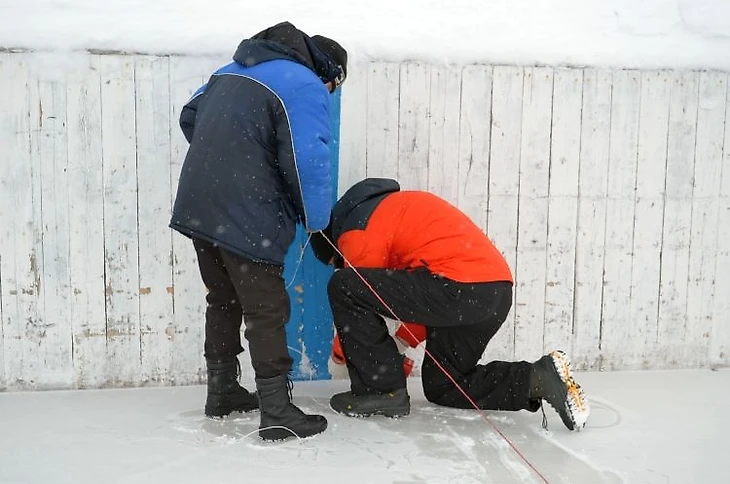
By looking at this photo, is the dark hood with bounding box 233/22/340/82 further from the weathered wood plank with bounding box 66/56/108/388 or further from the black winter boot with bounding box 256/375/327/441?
the black winter boot with bounding box 256/375/327/441

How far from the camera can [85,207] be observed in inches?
145

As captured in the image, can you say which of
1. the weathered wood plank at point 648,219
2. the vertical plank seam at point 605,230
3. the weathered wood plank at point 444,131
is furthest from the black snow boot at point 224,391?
the weathered wood plank at point 648,219

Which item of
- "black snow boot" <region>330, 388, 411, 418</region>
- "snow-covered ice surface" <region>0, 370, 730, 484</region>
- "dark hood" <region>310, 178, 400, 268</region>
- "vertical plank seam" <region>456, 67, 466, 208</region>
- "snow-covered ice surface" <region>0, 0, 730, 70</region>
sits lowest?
"snow-covered ice surface" <region>0, 370, 730, 484</region>

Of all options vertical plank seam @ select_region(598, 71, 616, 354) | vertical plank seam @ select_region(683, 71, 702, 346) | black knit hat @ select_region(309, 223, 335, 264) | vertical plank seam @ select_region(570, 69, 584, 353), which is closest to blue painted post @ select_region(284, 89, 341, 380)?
black knit hat @ select_region(309, 223, 335, 264)

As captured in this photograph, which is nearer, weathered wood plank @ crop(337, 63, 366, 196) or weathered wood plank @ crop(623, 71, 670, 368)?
weathered wood plank @ crop(337, 63, 366, 196)

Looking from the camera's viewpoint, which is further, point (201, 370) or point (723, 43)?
point (723, 43)

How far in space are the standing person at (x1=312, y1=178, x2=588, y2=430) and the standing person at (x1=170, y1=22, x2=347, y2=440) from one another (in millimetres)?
288

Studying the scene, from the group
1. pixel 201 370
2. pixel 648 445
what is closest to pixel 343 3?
pixel 201 370

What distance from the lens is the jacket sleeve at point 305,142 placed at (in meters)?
2.91

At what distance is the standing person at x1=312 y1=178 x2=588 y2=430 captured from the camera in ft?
10.6

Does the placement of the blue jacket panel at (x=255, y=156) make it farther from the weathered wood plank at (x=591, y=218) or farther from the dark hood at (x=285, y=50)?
the weathered wood plank at (x=591, y=218)

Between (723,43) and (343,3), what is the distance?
6.69 feet

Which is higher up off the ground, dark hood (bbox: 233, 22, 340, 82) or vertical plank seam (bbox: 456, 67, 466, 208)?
dark hood (bbox: 233, 22, 340, 82)

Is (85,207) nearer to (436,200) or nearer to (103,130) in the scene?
(103,130)
